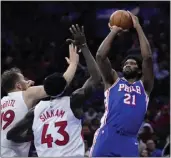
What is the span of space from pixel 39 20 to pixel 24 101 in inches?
377

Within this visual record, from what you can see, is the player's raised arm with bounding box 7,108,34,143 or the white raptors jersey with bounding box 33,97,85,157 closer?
the white raptors jersey with bounding box 33,97,85,157

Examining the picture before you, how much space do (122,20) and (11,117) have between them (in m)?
1.91

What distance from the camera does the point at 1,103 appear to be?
7.36 m

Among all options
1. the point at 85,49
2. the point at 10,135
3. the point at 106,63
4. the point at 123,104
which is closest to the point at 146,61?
the point at 106,63

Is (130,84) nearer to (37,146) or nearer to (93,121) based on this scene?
(37,146)

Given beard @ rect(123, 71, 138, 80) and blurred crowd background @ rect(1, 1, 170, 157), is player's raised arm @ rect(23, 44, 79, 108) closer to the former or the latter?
beard @ rect(123, 71, 138, 80)

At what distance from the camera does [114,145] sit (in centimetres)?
609

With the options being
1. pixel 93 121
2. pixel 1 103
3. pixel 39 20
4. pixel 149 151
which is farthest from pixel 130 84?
pixel 39 20

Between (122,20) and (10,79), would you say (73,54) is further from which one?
(10,79)

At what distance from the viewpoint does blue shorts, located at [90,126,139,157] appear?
6086mm

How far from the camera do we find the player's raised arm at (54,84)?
19.9 feet

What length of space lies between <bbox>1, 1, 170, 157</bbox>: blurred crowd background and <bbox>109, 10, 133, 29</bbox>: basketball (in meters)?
7.37

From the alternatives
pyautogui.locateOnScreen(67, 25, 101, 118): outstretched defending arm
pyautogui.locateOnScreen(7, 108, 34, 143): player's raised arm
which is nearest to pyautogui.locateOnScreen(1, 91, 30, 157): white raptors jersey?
pyautogui.locateOnScreen(7, 108, 34, 143): player's raised arm

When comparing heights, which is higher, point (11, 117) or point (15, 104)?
point (15, 104)
